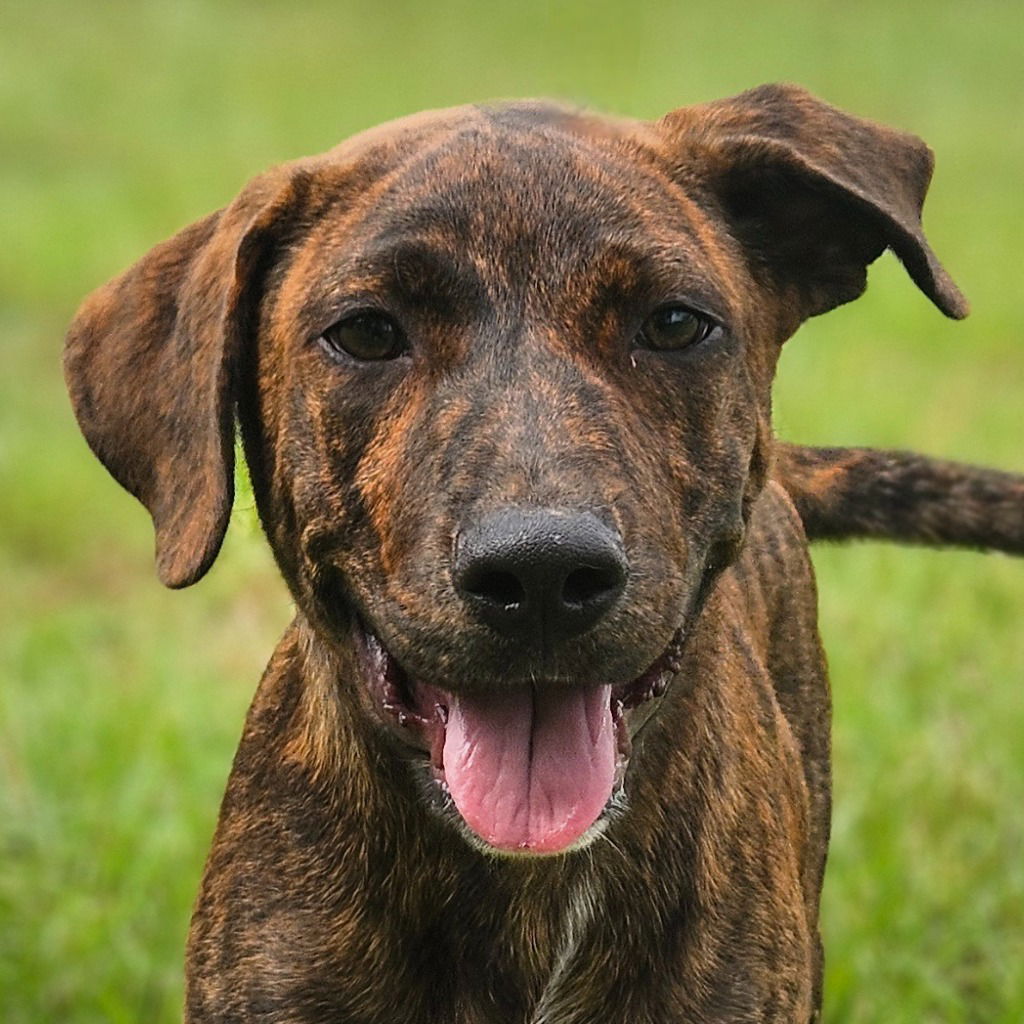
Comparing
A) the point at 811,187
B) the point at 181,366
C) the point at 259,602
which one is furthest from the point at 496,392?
the point at 259,602

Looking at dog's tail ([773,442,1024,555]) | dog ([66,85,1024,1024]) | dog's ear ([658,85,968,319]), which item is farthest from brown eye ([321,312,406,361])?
dog's tail ([773,442,1024,555])

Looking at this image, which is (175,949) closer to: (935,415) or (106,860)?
(106,860)

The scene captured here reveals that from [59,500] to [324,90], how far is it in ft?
43.1

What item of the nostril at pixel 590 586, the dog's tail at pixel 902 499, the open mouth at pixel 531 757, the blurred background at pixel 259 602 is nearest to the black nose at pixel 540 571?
the nostril at pixel 590 586

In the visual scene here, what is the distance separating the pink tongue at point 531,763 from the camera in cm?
338

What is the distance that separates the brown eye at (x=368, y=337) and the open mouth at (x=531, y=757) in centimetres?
58

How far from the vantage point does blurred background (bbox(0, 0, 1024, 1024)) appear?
5523 millimetres

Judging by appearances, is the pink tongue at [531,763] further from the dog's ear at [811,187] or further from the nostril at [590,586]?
the dog's ear at [811,187]

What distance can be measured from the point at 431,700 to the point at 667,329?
761 mm

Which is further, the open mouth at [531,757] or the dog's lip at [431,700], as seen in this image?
the dog's lip at [431,700]

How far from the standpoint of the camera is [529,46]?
80.4 ft

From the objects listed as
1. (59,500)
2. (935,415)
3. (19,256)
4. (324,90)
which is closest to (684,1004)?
(59,500)

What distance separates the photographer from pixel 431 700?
3525 mm

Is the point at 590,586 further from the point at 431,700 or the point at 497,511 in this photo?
the point at 431,700
